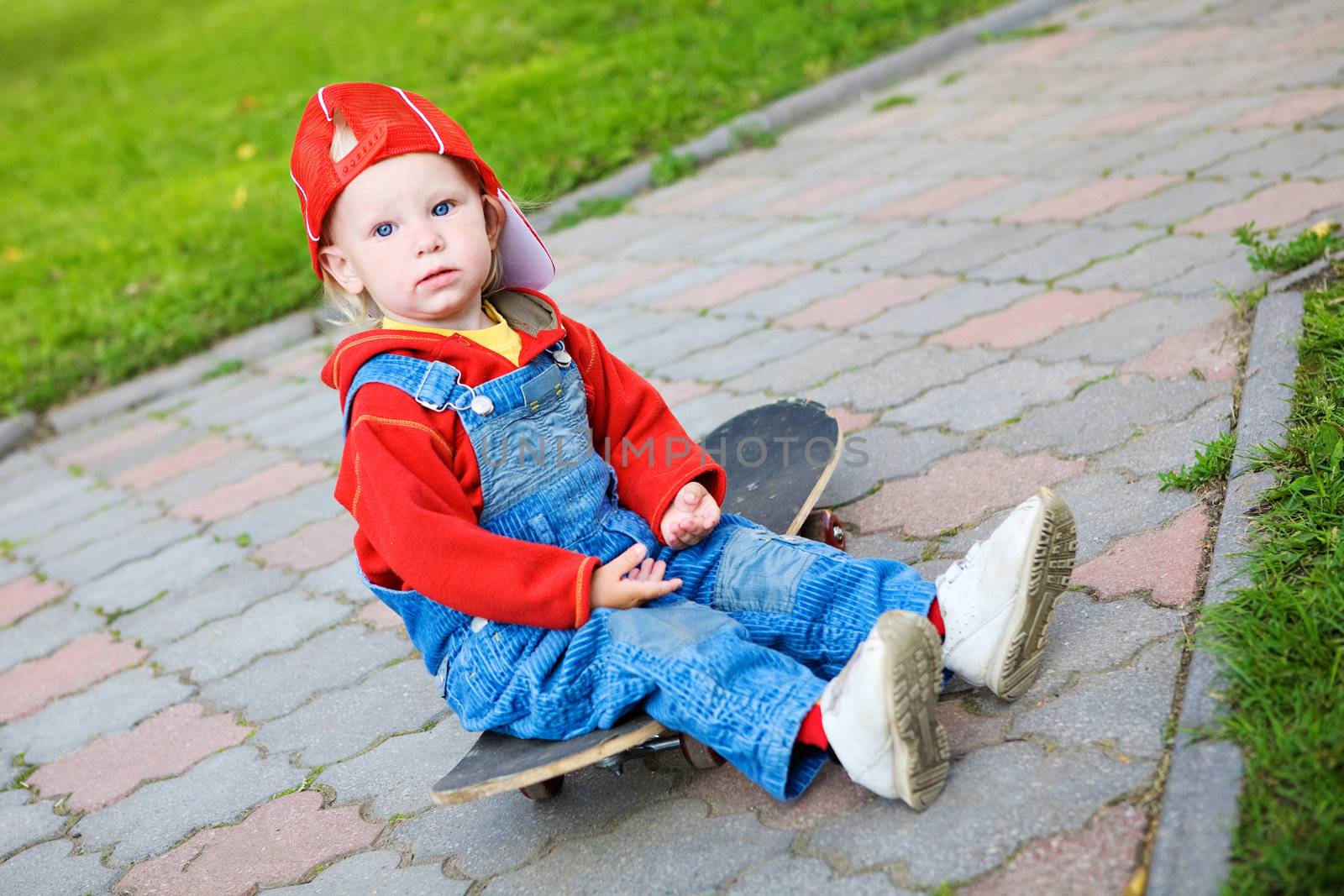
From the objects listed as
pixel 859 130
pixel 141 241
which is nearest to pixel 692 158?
pixel 859 130

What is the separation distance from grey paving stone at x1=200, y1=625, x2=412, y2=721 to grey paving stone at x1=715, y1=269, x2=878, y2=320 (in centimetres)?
168

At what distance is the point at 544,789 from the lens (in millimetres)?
1880

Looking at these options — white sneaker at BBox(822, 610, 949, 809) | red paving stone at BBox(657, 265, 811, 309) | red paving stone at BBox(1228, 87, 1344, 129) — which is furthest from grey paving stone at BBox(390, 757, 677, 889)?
red paving stone at BBox(1228, 87, 1344, 129)

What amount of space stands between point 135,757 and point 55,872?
0.35 m

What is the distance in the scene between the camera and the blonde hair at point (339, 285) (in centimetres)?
193

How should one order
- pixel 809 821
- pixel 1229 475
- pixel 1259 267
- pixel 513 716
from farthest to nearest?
pixel 1259 267
pixel 1229 475
pixel 513 716
pixel 809 821

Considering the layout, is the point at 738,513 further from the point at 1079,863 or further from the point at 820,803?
the point at 1079,863

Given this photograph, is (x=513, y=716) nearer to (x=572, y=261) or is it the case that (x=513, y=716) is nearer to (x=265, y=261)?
(x=572, y=261)

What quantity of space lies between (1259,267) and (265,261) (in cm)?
403

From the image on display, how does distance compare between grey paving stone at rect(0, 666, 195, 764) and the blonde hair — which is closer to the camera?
the blonde hair

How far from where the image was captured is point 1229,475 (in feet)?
7.06

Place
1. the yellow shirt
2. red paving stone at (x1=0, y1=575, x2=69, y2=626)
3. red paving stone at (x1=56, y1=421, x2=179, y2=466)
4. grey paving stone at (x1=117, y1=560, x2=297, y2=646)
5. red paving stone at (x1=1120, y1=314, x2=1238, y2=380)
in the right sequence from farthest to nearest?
red paving stone at (x1=56, y1=421, x2=179, y2=466) < red paving stone at (x1=0, y1=575, x2=69, y2=626) < grey paving stone at (x1=117, y1=560, x2=297, y2=646) < red paving stone at (x1=1120, y1=314, x2=1238, y2=380) < the yellow shirt

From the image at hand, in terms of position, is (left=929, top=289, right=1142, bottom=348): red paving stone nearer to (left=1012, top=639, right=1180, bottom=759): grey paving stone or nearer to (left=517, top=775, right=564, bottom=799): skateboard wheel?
(left=1012, top=639, right=1180, bottom=759): grey paving stone

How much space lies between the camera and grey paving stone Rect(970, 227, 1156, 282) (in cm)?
341
